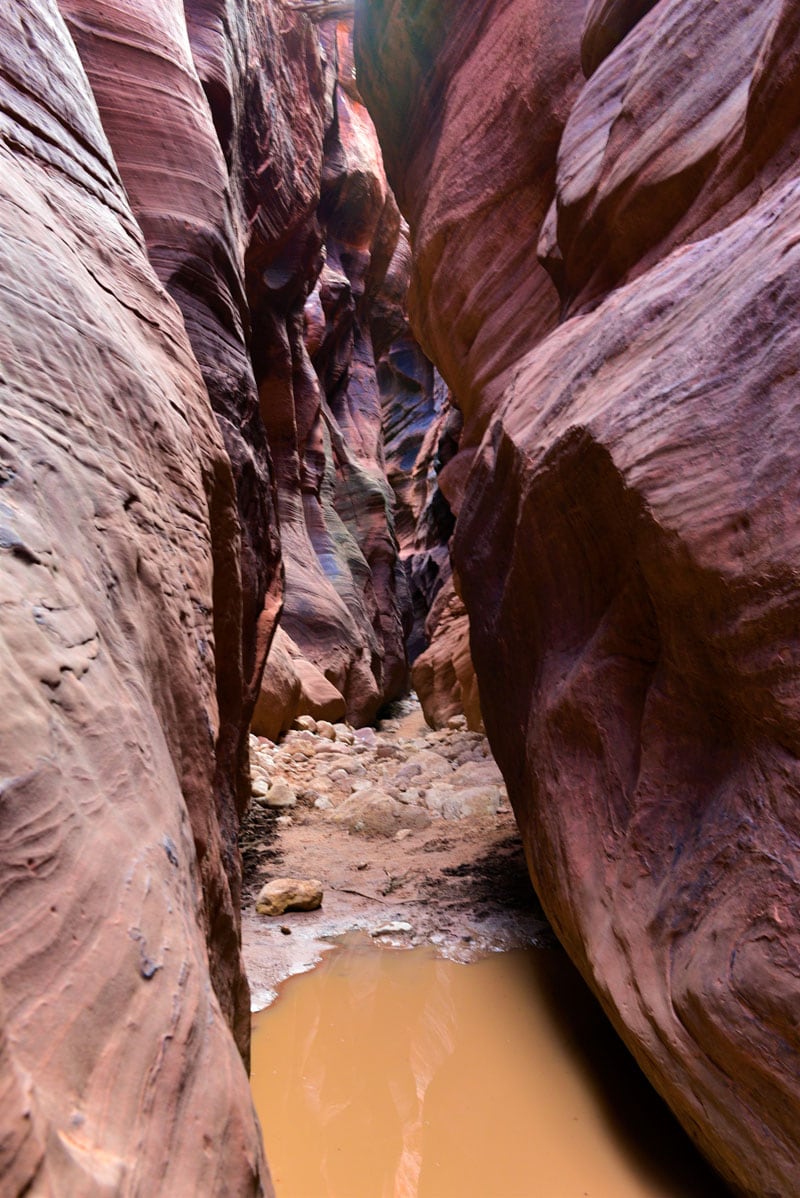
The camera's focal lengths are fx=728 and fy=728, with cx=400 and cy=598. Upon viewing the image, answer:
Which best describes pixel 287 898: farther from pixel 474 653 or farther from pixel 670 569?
pixel 670 569

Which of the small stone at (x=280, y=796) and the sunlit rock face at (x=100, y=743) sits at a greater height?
the sunlit rock face at (x=100, y=743)

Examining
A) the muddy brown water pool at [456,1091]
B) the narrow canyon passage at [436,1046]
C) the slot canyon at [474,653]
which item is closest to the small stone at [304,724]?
the slot canyon at [474,653]

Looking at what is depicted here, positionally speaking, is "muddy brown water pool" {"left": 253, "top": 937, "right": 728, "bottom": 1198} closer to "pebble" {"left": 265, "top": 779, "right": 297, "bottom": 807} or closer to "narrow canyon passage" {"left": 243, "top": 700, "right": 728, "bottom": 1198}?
"narrow canyon passage" {"left": 243, "top": 700, "right": 728, "bottom": 1198}

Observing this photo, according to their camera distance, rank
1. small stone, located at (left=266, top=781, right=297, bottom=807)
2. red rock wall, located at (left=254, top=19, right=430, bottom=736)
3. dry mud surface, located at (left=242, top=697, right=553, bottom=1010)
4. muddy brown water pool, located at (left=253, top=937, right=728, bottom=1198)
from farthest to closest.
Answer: red rock wall, located at (left=254, top=19, right=430, bottom=736) < small stone, located at (left=266, top=781, right=297, bottom=807) < dry mud surface, located at (left=242, top=697, right=553, bottom=1010) < muddy brown water pool, located at (left=253, top=937, right=728, bottom=1198)

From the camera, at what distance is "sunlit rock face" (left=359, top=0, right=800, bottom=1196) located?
6.09ft

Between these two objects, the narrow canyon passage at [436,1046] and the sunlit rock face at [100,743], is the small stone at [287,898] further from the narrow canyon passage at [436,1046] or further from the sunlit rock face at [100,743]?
the sunlit rock face at [100,743]

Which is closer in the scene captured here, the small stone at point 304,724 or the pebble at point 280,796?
the pebble at point 280,796

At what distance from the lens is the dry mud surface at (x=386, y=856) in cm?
368

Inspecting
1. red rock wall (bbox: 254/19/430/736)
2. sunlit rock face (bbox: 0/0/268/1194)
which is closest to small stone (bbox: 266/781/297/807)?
red rock wall (bbox: 254/19/430/736)

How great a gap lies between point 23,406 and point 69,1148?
1236 millimetres

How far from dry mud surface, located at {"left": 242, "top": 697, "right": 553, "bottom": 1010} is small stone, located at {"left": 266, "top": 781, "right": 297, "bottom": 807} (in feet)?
0.05

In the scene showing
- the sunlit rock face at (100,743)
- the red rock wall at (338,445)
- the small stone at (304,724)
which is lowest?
the small stone at (304,724)

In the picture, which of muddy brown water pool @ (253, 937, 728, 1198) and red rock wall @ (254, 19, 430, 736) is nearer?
muddy brown water pool @ (253, 937, 728, 1198)

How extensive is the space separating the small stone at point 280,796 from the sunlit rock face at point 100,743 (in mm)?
3933
